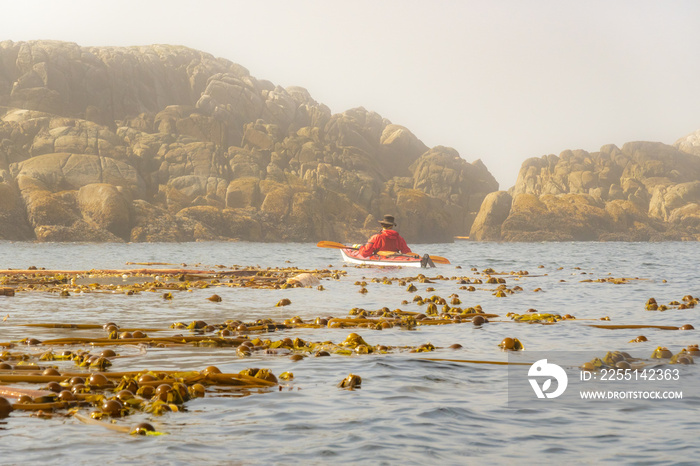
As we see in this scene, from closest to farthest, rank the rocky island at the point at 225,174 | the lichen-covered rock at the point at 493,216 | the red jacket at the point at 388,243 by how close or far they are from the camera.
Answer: the red jacket at the point at 388,243 → the rocky island at the point at 225,174 → the lichen-covered rock at the point at 493,216

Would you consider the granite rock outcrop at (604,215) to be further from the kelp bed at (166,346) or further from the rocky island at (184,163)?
the kelp bed at (166,346)

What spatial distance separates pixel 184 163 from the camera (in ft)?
445

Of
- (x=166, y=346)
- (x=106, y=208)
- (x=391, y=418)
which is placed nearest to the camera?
(x=391, y=418)

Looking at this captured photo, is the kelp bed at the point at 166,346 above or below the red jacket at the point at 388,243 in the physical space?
below

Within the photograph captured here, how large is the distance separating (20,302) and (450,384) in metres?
15.2

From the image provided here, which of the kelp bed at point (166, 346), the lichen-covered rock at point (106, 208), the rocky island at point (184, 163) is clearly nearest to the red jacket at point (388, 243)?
the kelp bed at point (166, 346)

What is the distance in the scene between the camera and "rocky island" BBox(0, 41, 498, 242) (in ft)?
351

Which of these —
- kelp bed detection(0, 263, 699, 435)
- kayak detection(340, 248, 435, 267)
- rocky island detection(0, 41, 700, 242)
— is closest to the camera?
kelp bed detection(0, 263, 699, 435)

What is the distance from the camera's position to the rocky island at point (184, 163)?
351 feet

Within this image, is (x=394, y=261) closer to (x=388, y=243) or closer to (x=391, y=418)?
→ (x=388, y=243)

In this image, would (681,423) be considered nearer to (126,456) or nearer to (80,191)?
(126,456)

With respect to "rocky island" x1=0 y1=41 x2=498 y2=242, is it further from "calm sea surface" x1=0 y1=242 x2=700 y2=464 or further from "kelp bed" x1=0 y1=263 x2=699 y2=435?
"calm sea surface" x1=0 y1=242 x2=700 y2=464

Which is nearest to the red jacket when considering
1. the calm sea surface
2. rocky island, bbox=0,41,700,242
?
the calm sea surface

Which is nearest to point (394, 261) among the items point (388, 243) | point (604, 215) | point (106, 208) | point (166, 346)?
point (388, 243)
